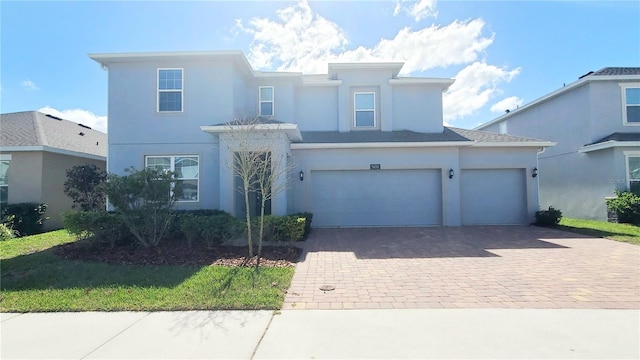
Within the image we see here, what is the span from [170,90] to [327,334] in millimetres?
11130

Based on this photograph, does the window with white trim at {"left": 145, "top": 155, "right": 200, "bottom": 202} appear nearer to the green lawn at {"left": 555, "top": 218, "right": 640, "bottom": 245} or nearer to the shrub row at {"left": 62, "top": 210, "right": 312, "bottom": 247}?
the shrub row at {"left": 62, "top": 210, "right": 312, "bottom": 247}

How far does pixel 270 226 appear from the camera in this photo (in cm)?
909

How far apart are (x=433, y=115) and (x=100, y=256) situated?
13.9 m

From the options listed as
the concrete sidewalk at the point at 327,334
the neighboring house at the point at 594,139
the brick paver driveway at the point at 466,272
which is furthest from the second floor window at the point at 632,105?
the concrete sidewalk at the point at 327,334

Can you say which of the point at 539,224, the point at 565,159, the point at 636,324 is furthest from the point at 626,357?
the point at 565,159

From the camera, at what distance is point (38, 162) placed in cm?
1286

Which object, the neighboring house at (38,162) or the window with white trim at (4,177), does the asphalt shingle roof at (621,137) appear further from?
the window with white trim at (4,177)

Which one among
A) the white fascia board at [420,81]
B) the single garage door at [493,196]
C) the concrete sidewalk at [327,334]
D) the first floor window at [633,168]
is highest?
the white fascia board at [420,81]

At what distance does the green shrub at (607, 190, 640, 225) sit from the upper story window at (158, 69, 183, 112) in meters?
18.8

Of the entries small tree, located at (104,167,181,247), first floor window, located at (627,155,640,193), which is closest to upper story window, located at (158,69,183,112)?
small tree, located at (104,167,181,247)

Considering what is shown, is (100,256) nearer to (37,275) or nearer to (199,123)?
(37,275)

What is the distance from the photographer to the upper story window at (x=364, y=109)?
14.5m

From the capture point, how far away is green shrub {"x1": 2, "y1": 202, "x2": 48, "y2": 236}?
38.0 feet

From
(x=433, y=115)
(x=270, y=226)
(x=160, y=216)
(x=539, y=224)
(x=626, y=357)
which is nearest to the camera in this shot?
(x=626, y=357)
